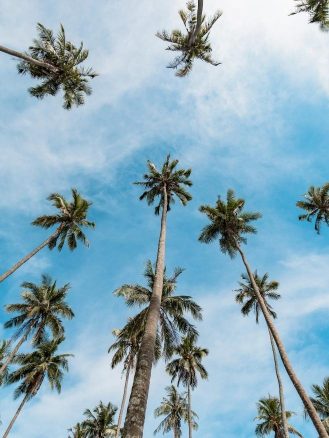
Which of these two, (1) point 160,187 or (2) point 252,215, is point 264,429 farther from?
(1) point 160,187

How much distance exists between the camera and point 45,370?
35.6 meters

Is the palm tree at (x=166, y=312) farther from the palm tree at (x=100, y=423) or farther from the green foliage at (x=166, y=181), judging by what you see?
the palm tree at (x=100, y=423)

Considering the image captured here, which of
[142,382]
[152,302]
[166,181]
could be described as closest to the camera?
[142,382]

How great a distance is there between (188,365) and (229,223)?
55.6 feet

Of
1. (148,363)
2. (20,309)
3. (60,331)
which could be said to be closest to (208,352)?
(60,331)

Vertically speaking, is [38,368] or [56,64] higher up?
[56,64]

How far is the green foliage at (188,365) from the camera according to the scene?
37.2 m

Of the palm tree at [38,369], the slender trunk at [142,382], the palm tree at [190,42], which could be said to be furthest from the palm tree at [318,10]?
the palm tree at [38,369]

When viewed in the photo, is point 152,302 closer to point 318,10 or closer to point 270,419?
point 318,10

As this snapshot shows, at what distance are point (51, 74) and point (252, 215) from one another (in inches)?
780

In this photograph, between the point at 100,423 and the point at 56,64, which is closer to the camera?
the point at 56,64

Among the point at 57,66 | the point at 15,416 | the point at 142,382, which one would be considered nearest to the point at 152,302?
the point at 142,382

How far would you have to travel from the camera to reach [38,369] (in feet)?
113

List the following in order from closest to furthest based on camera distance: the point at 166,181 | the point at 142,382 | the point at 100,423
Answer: the point at 142,382 < the point at 166,181 < the point at 100,423
